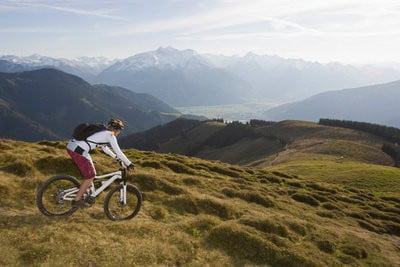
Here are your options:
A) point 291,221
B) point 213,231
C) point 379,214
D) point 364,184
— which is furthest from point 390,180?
point 213,231

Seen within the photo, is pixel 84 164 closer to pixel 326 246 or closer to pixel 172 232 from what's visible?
pixel 172 232

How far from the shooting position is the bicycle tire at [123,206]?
1805 cm

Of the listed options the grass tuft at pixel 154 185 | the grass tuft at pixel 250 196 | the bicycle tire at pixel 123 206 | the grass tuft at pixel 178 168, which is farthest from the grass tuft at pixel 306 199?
the bicycle tire at pixel 123 206

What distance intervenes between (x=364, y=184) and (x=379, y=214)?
34.2 meters

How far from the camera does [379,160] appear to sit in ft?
482

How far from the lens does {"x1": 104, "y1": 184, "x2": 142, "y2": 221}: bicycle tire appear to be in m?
18.0

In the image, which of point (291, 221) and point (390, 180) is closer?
point (291, 221)

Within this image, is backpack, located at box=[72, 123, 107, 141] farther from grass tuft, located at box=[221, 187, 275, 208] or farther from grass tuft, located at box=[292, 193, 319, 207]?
grass tuft, located at box=[292, 193, 319, 207]

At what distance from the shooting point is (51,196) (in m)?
17.2

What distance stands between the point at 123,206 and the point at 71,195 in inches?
102

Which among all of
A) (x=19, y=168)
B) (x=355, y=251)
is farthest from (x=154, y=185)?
(x=355, y=251)

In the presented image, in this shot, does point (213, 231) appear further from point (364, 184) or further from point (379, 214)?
point (364, 184)

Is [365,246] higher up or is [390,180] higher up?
[365,246]

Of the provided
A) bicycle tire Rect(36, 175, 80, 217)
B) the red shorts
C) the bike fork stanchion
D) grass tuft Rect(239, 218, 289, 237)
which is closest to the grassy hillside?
grass tuft Rect(239, 218, 289, 237)
